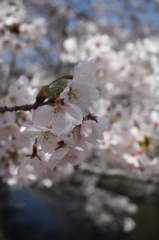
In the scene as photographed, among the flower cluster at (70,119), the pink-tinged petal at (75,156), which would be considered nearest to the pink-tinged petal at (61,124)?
the flower cluster at (70,119)

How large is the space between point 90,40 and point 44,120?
1.82 meters

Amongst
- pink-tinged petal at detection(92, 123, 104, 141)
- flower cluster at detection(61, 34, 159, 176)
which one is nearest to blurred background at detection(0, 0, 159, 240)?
flower cluster at detection(61, 34, 159, 176)

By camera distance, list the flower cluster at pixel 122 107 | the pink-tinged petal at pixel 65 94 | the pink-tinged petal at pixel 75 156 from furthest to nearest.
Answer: the flower cluster at pixel 122 107
the pink-tinged petal at pixel 75 156
the pink-tinged petal at pixel 65 94

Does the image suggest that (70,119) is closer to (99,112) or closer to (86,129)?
(86,129)

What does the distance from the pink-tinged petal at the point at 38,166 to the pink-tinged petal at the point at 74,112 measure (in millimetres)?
256

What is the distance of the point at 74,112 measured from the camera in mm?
774

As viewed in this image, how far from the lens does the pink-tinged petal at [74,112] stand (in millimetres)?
768

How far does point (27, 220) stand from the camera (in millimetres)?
8594

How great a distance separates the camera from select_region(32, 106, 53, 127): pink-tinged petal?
0.79 m

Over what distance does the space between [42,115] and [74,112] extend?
103 millimetres

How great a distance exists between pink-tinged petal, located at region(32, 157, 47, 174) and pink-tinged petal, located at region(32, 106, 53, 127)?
201 mm

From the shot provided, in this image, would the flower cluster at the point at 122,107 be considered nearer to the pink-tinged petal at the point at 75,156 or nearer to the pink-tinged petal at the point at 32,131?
the pink-tinged petal at the point at 75,156

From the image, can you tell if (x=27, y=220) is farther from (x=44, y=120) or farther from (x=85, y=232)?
(x=44, y=120)

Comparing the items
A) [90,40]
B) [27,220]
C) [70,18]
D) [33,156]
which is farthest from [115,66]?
[27,220]
